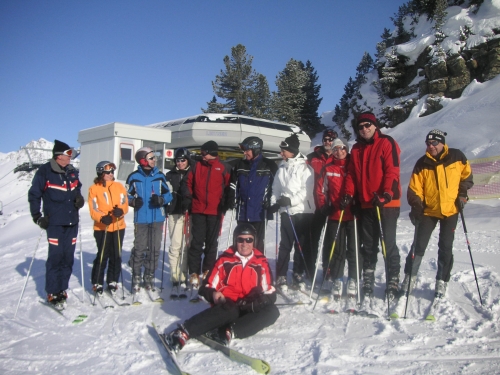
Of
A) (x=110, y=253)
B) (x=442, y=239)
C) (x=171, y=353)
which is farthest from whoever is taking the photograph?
(x=110, y=253)

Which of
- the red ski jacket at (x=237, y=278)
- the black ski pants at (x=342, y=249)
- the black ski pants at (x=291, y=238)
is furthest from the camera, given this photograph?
the black ski pants at (x=291, y=238)

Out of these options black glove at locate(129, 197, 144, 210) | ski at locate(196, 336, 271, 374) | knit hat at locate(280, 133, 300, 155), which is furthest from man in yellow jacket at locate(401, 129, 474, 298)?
black glove at locate(129, 197, 144, 210)

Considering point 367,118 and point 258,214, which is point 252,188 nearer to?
point 258,214

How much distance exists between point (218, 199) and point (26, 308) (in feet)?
8.91

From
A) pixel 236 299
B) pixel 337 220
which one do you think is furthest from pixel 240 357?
pixel 337 220

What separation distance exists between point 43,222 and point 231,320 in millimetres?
2585

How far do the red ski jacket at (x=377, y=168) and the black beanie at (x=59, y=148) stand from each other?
3514mm

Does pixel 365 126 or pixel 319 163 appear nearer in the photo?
pixel 365 126

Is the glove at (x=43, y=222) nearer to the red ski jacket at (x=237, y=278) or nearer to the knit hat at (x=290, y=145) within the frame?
the red ski jacket at (x=237, y=278)

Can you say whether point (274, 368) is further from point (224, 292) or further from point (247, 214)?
point (247, 214)

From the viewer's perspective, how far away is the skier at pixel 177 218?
218 inches

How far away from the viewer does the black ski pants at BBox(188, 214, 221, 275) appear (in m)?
5.27

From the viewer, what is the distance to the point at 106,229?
529cm

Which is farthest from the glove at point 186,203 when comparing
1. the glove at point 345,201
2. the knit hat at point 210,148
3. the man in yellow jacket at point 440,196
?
the man in yellow jacket at point 440,196
